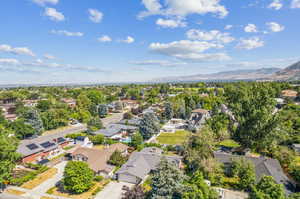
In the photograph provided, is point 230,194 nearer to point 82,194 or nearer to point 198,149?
point 198,149

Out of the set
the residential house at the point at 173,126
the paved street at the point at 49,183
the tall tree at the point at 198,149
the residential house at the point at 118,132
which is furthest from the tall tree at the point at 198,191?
the residential house at the point at 173,126

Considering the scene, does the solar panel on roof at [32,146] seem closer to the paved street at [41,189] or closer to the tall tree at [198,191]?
the paved street at [41,189]

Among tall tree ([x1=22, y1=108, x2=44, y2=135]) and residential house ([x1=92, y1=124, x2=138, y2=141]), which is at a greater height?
tall tree ([x1=22, y1=108, x2=44, y2=135])

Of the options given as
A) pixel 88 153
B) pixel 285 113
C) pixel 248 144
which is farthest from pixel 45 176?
pixel 285 113

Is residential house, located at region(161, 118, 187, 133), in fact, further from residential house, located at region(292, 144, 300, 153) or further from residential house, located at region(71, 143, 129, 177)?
→ residential house, located at region(292, 144, 300, 153)

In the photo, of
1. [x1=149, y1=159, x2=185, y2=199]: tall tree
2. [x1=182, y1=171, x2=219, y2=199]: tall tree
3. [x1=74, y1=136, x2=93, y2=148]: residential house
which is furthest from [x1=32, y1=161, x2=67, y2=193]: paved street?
[x1=182, y1=171, x2=219, y2=199]: tall tree
